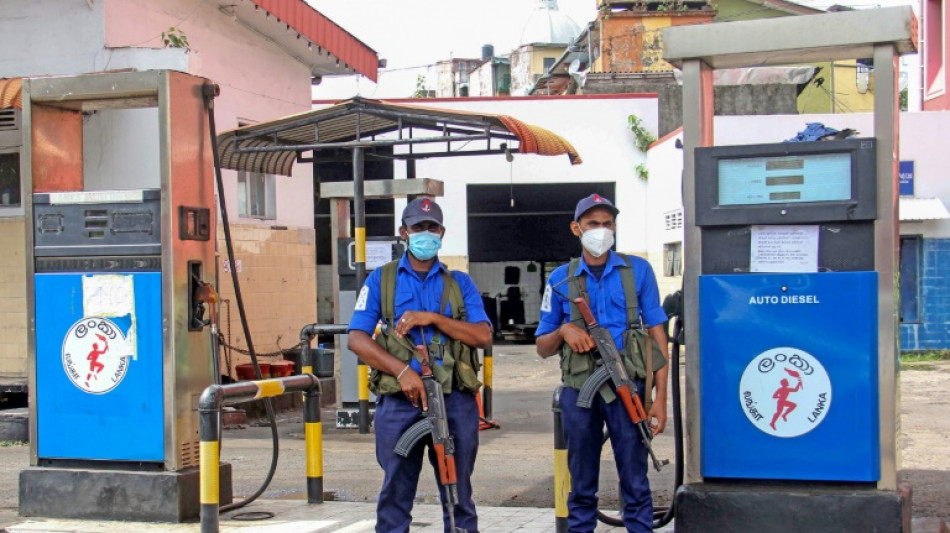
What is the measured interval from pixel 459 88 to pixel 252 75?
161ft

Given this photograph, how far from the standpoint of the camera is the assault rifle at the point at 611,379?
560 cm

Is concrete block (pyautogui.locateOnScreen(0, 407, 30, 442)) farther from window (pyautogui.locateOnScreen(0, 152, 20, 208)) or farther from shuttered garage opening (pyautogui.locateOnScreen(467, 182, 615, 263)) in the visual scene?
shuttered garage opening (pyautogui.locateOnScreen(467, 182, 615, 263))

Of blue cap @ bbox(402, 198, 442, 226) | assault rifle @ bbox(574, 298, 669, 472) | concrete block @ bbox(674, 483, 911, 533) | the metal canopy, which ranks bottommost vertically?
concrete block @ bbox(674, 483, 911, 533)

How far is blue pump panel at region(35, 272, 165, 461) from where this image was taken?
686cm

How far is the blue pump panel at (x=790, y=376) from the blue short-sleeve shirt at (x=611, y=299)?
0.29 meters

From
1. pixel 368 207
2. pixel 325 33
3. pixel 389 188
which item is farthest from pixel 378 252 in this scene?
pixel 368 207

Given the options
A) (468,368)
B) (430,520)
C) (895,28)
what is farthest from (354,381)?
(895,28)

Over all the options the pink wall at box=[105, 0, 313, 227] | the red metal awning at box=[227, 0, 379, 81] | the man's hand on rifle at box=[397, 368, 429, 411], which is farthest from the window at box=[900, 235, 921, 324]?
the man's hand on rifle at box=[397, 368, 429, 411]

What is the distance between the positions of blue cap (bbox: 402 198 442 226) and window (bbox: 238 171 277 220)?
10.1 m

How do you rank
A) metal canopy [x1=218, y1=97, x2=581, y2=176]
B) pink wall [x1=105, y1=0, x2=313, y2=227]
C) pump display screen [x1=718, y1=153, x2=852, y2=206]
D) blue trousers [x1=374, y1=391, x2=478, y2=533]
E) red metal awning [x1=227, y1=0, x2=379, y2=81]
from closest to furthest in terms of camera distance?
pump display screen [x1=718, y1=153, x2=852, y2=206]
blue trousers [x1=374, y1=391, x2=478, y2=533]
metal canopy [x1=218, y1=97, x2=581, y2=176]
pink wall [x1=105, y1=0, x2=313, y2=227]
red metal awning [x1=227, y1=0, x2=379, y2=81]

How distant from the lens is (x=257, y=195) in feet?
52.9

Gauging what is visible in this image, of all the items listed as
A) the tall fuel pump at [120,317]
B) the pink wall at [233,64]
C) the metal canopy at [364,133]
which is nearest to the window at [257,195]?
the pink wall at [233,64]

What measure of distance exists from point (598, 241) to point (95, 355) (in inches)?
129

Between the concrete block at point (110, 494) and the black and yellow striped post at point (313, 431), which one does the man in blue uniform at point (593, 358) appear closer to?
the black and yellow striped post at point (313, 431)
